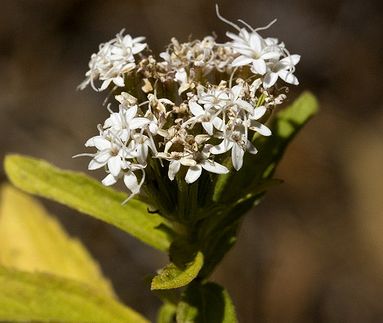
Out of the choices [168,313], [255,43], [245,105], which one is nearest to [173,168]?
[245,105]

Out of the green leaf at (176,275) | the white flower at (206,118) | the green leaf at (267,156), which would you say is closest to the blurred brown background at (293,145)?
the green leaf at (267,156)

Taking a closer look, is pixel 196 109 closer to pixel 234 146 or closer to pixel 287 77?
pixel 234 146

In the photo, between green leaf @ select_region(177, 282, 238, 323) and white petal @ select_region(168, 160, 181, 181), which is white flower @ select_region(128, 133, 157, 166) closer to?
white petal @ select_region(168, 160, 181, 181)

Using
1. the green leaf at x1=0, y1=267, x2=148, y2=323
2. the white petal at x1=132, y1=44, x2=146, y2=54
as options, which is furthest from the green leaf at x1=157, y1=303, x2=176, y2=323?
the white petal at x1=132, y1=44, x2=146, y2=54

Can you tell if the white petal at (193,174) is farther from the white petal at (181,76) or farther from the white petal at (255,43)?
the white petal at (255,43)

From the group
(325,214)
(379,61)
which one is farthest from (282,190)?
(379,61)

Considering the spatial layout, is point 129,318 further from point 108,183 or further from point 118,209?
point 108,183
